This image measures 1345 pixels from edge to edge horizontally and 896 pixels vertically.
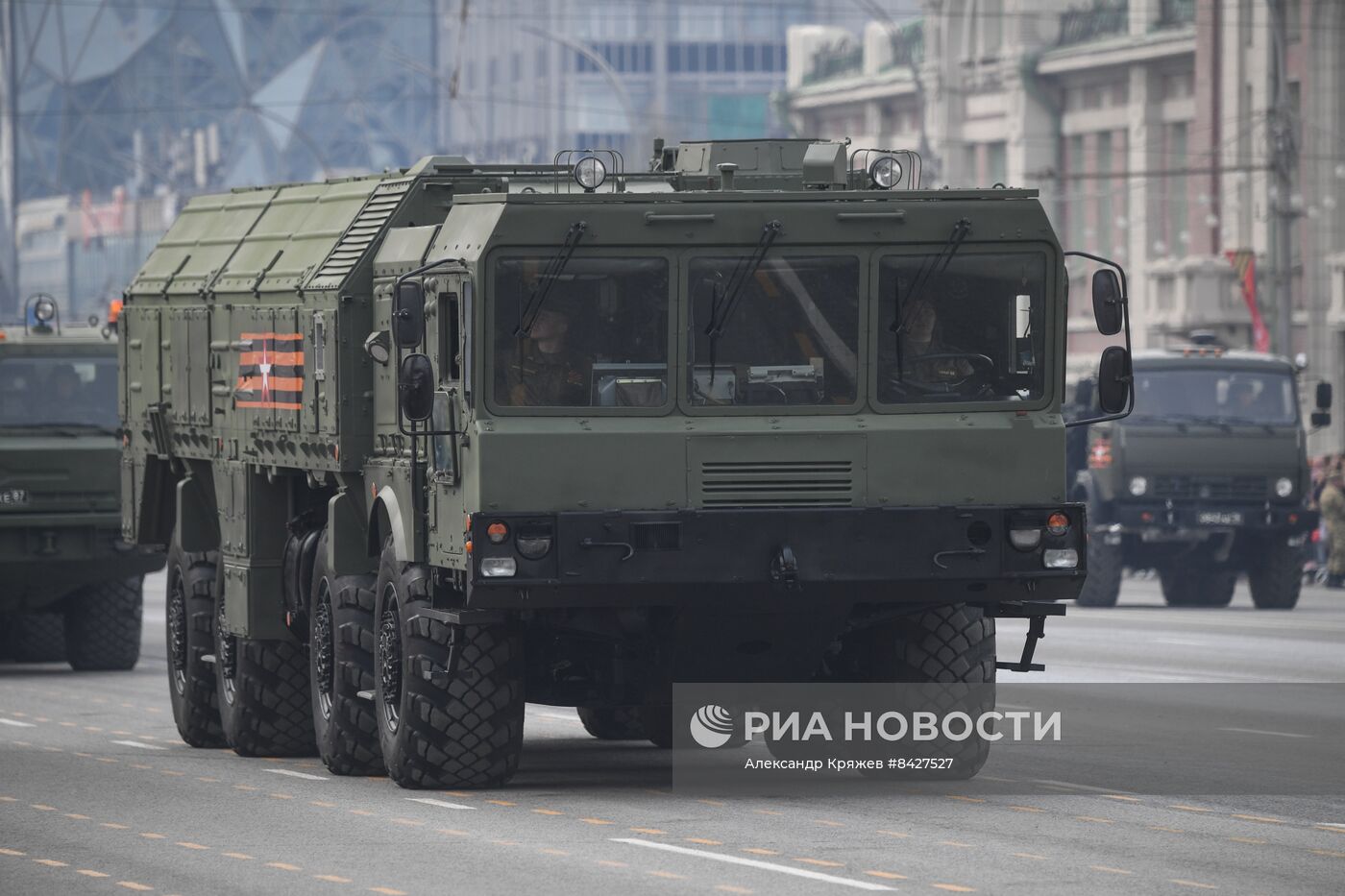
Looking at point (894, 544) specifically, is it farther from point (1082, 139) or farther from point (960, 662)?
point (1082, 139)

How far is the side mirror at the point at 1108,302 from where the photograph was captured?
14266mm

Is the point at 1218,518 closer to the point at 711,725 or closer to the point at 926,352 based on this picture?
the point at 711,725

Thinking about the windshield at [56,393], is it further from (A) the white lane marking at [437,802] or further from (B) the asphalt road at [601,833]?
(A) the white lane marking at [437,802]

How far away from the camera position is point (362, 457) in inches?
618

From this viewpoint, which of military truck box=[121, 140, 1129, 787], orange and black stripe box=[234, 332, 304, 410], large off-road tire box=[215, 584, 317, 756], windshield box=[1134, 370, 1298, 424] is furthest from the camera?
windshield box=[1134, 370, 1298, 424]

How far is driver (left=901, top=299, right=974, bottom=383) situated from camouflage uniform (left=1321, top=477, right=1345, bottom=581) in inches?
892

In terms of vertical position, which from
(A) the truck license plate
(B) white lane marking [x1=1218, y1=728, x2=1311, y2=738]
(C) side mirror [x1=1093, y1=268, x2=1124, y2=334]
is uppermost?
(C) side mirror [x1=1093, y1=268, x2=1124, y2=334]

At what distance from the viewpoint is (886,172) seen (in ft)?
49.0

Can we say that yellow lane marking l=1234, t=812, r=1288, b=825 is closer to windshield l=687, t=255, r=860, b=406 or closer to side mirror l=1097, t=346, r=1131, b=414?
side mirror l=1097, t=346, r=1131, b=414

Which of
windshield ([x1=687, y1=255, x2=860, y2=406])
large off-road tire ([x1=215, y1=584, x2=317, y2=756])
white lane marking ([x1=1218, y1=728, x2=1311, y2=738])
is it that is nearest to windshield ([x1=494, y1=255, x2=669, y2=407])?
windshield ([x1=687, y1=255, x2=860, y2=406])

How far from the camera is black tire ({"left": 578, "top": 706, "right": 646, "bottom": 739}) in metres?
17.8

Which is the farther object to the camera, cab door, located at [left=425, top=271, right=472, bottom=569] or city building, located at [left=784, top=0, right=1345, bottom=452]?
city building, located at [left=784, top=0, right=1345, bottom=452]

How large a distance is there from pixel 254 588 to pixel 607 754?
7.08 feet

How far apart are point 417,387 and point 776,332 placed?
165 centimetres
